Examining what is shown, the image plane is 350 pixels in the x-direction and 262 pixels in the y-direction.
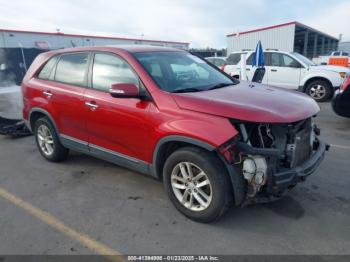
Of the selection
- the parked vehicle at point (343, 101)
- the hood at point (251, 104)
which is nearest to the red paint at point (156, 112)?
the hood at point (251, 104)

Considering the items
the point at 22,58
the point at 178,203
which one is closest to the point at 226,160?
the point at 178,203

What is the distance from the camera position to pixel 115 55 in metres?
3.81

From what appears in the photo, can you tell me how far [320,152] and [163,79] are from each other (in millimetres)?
1971

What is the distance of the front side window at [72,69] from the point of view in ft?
13.7

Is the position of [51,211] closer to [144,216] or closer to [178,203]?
[144,216]

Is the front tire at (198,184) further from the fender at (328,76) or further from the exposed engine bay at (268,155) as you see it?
the fender at (328,76)

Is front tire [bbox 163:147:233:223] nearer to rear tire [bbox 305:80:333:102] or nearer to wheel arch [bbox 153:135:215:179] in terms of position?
wheel arch [bbox 153:135:215:179]

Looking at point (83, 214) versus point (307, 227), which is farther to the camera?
point (83, 214)

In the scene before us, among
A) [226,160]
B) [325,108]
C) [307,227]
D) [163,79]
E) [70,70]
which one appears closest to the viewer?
[226,160]

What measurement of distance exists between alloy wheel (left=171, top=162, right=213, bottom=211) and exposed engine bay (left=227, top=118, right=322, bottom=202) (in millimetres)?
405

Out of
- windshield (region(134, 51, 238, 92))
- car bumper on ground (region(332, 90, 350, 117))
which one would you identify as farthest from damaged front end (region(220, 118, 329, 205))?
car bumper on ground (region(332, 90, 350, 117))

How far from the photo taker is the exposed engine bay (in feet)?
9.15

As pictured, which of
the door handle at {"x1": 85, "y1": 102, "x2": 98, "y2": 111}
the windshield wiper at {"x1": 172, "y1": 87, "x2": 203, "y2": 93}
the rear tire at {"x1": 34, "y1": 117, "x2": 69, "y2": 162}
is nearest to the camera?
the windshield wiper at {"x1": 172, "y1": 87, "x2": 203, "y2": 93}

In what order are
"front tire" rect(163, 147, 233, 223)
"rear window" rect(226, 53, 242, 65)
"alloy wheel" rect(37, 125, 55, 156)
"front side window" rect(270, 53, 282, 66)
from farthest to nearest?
"rear window" rect(226, 53, 242, 65), "front side window" rect(270, 53, 282, 66), "alloy wheel" rect(37, 125, 55, 156), "front tire" rect(163, 147, 233, 223)
